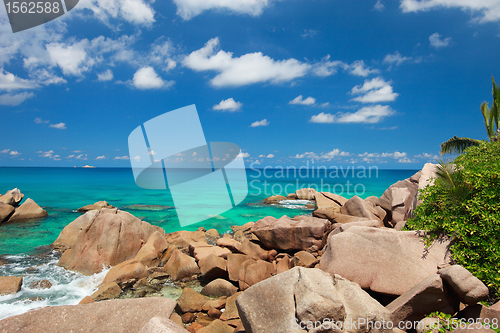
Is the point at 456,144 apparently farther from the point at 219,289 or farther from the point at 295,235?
the point at 219,289

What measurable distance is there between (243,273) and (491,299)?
18.2 ft

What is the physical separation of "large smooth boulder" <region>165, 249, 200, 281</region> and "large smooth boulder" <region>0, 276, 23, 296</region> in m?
4.34

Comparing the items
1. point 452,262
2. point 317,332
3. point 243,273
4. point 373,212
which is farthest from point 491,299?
point 373,212

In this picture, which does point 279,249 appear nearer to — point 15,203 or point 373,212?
point 373,212

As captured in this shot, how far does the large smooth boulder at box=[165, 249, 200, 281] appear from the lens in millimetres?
8672

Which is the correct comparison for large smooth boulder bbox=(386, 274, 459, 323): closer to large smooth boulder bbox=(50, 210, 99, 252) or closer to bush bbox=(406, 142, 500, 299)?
bush bbox=(406, 142, 500, 299)

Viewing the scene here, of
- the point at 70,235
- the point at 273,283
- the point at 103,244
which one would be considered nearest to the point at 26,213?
the point at 70,235

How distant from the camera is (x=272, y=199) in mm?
33031

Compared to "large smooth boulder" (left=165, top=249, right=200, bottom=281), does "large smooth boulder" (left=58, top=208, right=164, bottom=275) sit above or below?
above

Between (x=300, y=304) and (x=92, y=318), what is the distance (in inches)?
134

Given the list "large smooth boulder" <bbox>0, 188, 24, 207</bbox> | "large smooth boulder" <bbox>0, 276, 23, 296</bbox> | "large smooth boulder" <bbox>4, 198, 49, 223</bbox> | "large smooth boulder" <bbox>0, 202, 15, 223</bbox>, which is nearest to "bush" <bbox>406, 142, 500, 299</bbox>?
"large smooth boulder" <bbox>0, 276, 23, 296</bbox>

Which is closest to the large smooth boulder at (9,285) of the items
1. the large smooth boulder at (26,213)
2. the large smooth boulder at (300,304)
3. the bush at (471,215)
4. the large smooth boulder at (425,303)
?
the large smooth boulder at (300,304)

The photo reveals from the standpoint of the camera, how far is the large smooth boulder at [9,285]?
24.8 ft

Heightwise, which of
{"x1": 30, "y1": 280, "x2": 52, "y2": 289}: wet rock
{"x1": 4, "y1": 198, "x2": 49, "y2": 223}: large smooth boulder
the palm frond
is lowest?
{"x1": 30, "y1": 280, "x2": 52, "y2": 289}: wet rock
